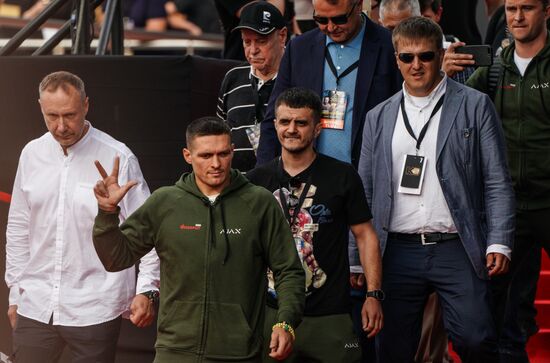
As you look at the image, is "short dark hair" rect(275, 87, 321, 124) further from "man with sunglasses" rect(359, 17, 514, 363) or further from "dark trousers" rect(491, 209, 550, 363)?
"dark trousers" rect(491, 209, 550, 363)

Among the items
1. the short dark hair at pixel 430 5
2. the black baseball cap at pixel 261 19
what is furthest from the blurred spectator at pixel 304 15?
the black baseball cap at pixel 261 19

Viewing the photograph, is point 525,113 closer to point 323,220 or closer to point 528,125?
point 528,125

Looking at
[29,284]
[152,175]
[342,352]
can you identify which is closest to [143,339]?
[152,175]

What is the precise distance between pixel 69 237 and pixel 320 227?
1428mm

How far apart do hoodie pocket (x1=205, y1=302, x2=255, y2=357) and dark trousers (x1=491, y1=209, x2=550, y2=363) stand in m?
1.88

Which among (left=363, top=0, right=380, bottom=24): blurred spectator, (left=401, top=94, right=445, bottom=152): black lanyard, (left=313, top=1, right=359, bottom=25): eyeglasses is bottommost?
(left=401, top=94, right=445, bottom=152): black lanyard

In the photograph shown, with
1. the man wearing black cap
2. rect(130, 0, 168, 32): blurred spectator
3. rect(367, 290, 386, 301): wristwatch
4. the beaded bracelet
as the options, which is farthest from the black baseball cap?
rect(130, 0, 168, 32): blurred spectator

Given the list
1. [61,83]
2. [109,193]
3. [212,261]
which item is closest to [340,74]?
[61,83]

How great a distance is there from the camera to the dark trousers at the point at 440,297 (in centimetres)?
736

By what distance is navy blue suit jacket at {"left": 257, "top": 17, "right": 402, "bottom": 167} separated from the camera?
312 inches

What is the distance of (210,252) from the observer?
662 cm

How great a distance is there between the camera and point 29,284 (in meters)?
7.76

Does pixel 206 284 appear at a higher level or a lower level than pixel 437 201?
lower

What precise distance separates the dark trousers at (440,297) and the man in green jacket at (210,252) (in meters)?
1.05
